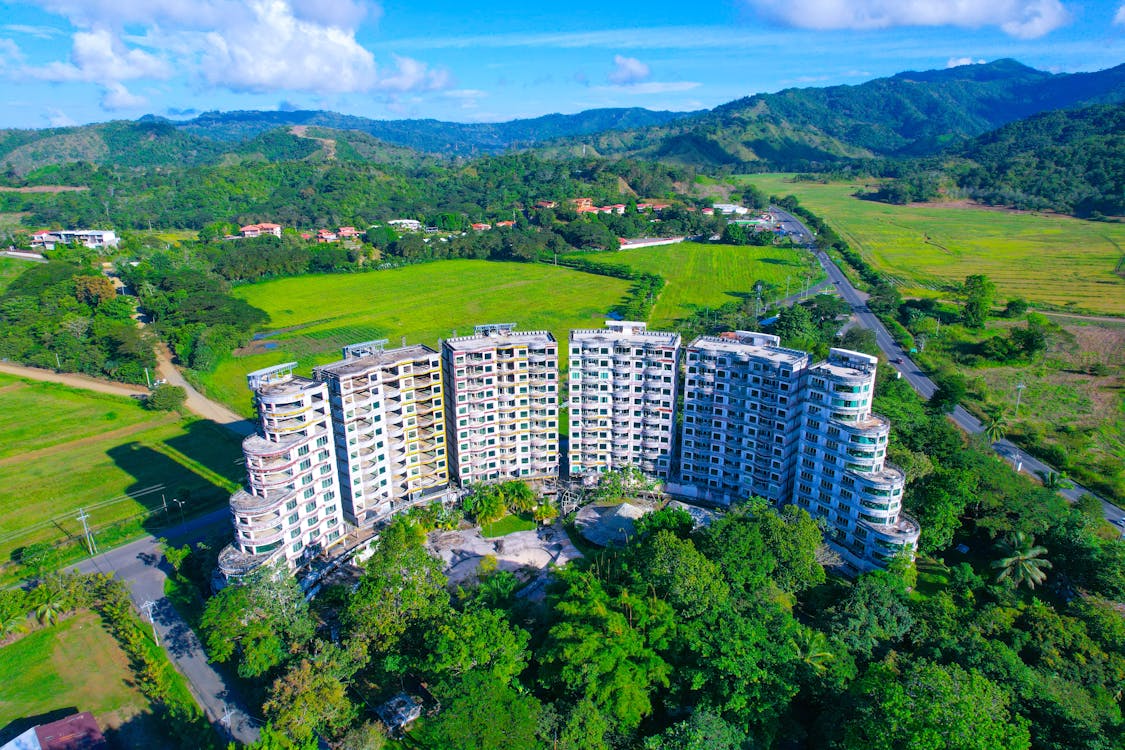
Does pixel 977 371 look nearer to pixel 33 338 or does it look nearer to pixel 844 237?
pixel 844 237

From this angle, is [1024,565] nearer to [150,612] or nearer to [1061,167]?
[150,612]

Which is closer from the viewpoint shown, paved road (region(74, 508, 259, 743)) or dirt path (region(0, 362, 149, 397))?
paved road (region(74, 508, 259, 743))

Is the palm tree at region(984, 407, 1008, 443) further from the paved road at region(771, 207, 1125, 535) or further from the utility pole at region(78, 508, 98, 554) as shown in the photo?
the utility pole at region(78, 508, 98, 554)

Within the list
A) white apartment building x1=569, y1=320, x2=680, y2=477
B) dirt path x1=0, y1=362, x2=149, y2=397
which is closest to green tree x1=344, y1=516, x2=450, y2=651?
white apartment building x1=569, y1=320, x2=680, y2=477

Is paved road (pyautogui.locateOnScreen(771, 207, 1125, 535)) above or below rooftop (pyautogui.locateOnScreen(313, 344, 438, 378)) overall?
below

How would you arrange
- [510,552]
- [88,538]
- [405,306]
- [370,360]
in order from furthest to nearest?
[405,306]
[370,360]
[88,538]
[510,552]

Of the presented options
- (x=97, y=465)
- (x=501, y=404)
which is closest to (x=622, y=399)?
(x=501, y=404)

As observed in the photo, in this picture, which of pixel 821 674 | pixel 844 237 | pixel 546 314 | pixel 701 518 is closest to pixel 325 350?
pixel 546 314
